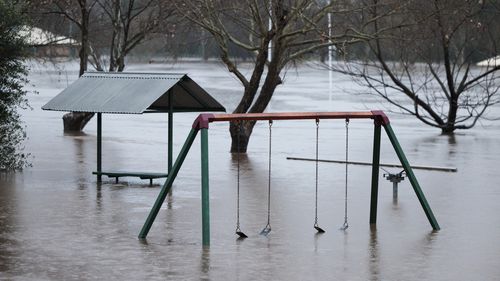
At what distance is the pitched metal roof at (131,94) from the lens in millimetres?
16594

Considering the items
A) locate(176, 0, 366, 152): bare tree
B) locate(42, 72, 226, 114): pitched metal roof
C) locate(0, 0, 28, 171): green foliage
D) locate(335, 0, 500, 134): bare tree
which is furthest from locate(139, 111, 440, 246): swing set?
locate(335, 0, 500, 134): bare tree

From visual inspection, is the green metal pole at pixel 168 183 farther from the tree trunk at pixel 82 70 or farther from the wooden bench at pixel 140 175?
the tree trunk at pixel 82 70

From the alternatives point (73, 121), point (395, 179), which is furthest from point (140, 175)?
point (73, 121)

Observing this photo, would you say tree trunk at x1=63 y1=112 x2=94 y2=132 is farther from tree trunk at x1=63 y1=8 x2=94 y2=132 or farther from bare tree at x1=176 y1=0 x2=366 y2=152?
bare tree at x1=176 y1=0 x2=366 y2=152

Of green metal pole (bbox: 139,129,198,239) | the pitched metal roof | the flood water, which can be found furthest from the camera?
the pitched metal roof

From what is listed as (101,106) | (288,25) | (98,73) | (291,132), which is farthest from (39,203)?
(291,132)

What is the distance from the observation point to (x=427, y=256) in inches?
461

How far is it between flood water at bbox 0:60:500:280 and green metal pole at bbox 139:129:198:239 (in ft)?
0.66

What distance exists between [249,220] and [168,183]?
2061mm

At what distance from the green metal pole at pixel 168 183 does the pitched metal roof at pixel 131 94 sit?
372 centimetres

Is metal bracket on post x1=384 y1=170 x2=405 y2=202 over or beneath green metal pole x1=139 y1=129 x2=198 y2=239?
beneath

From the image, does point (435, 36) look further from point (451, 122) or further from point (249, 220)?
point (249, 220)

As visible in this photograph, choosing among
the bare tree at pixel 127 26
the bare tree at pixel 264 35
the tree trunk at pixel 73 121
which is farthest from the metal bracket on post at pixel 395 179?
the tree trunk at pixel 73 121

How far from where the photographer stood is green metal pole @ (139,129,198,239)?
1221 centimetres
